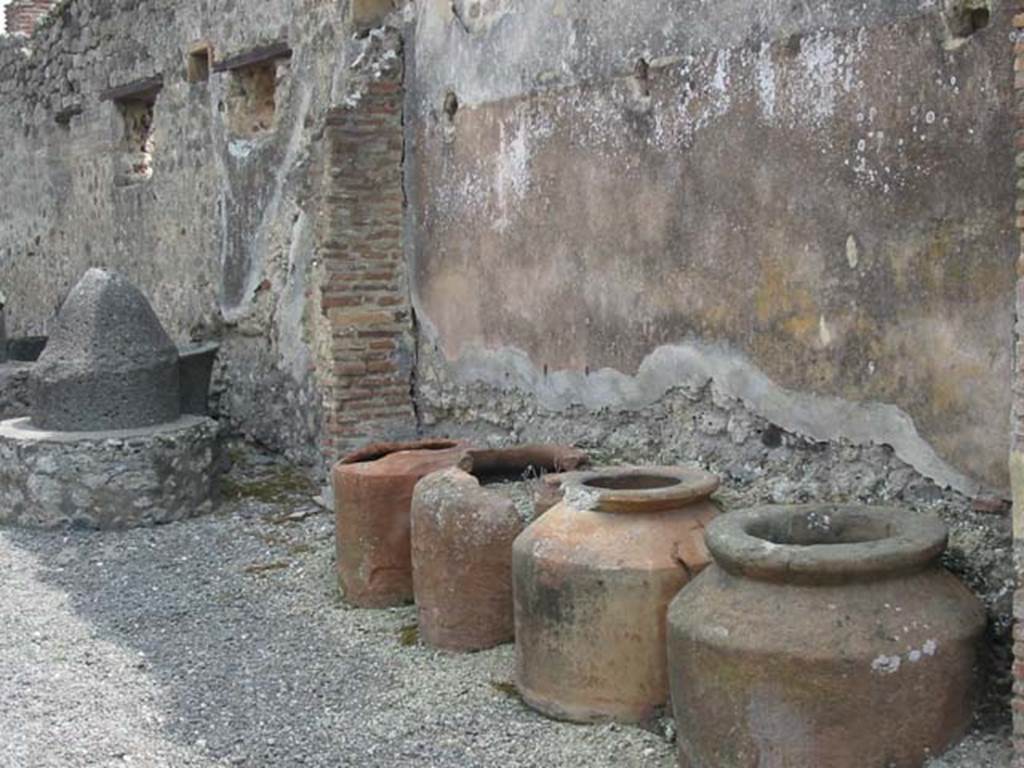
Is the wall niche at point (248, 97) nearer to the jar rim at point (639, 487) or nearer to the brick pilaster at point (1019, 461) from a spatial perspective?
the jar rim at point (639, 487)

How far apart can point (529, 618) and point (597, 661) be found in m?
0.28

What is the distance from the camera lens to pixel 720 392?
5.18 metres

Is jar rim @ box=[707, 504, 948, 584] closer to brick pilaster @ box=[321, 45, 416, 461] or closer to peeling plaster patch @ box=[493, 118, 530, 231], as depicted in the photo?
peeling plaster patch @ box=[493, 118, 530, 231]

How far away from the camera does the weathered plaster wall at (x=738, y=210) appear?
4121 mm

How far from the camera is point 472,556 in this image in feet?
16.5

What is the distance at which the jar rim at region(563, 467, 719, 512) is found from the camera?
436 centimetres

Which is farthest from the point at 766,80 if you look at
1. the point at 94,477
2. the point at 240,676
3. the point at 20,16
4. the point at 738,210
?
the point at 20,16

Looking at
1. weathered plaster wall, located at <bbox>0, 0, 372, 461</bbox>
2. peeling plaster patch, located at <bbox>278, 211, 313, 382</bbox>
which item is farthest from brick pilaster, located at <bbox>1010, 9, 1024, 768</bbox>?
peeling plaster patch, located at <bbox>278, 211, 313, 382</bbox>

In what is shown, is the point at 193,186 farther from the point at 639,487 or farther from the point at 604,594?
the point at 604,594

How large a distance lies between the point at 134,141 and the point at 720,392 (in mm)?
7215

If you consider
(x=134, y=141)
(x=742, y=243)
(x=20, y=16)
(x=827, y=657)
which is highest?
(x=20, y=16)

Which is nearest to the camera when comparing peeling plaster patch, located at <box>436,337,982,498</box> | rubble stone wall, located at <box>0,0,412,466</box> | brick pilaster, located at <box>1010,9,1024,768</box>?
brick pilaster, located at <box>1010,9,1024,768</box>

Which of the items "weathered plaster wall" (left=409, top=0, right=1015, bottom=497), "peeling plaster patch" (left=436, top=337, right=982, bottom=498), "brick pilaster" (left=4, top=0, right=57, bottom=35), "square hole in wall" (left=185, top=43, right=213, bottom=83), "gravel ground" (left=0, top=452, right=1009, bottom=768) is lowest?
"gravel ground" (left=0, top=452, right=1009, bottom=768)

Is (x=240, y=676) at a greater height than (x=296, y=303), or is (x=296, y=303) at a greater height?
(x=296, y=303)
